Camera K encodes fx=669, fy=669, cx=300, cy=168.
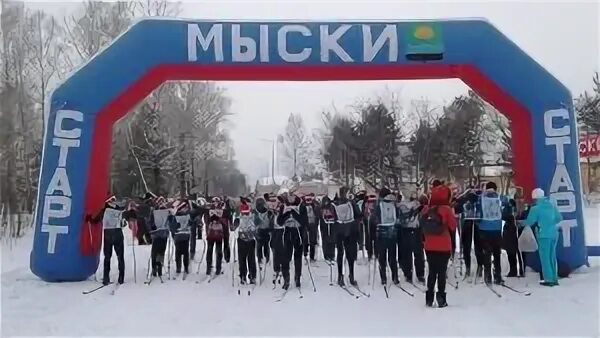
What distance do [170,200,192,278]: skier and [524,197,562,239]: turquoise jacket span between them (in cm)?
587

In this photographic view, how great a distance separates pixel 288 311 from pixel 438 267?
2091mm

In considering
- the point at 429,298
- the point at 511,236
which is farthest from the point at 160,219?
the point at 511,236

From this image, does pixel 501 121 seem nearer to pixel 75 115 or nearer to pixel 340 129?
pixel 340 129

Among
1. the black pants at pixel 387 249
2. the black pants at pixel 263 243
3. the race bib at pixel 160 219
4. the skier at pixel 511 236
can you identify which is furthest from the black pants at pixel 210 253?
the skier at pixel 511 236

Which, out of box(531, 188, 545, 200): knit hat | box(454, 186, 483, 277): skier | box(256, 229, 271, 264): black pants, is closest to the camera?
box(531, 188, 545, 200): knit hat

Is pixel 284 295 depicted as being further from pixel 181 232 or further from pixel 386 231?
pixel 181 232

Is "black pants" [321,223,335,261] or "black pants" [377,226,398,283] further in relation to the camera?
"black pants" [321,223,335,261]

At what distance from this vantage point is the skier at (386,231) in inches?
434

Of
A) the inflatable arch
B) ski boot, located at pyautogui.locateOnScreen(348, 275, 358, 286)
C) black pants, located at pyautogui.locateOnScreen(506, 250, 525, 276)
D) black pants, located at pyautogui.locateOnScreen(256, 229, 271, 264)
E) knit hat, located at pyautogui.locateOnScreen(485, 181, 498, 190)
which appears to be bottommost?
ski boot, located at pyautogui.locateOnScreen(348, 275, 358, 286)

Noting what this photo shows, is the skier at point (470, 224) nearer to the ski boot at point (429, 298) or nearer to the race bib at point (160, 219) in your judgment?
the ski boot at point (429, 298)

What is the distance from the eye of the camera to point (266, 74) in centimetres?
1188

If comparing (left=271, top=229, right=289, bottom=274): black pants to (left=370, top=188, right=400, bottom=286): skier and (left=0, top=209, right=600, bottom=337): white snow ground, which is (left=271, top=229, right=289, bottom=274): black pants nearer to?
(left=0, top=209, right=600, bottom=337): white snow ground

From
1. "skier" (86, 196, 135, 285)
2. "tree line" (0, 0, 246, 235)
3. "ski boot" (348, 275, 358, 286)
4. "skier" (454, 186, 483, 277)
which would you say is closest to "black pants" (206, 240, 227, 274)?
"skier" (86, 196, 135, 285)

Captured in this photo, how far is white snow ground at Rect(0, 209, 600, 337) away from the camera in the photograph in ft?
25.7
